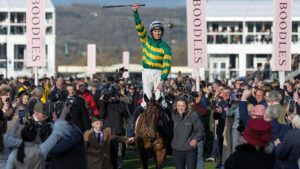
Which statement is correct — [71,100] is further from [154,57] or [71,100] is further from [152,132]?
[154,57]

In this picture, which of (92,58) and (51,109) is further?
(92,58)

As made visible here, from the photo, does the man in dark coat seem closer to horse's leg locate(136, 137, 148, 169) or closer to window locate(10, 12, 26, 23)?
horse's leg locate(136, 137, 148, 169)

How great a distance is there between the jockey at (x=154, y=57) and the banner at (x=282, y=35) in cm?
661

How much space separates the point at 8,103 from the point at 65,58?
175 meters

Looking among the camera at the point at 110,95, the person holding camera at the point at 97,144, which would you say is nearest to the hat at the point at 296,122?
the person holding camera at the point at 97,144

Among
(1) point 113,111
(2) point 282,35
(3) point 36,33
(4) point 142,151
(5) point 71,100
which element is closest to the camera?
(5) point 71,100

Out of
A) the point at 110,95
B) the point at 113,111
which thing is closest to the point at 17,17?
the point at 110,95

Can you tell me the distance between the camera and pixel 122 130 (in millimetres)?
21984

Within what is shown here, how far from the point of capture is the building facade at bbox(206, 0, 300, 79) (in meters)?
75.8

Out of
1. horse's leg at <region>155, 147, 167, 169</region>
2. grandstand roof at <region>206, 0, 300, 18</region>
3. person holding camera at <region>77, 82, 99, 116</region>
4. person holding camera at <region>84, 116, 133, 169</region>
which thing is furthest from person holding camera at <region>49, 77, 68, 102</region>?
grandstand roof at <region>206, 0, 300, 18</region>

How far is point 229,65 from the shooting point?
77625 mm

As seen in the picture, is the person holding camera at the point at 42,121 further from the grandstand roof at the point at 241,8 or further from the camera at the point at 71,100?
the grandstand roof at the point at 241,8

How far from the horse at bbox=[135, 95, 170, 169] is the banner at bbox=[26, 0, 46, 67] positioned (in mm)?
6725

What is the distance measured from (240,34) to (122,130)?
56364 millimetres
